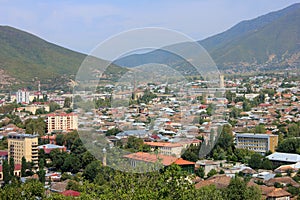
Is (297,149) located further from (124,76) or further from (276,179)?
(124,76)

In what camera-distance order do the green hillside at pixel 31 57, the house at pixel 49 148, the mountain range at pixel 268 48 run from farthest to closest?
the mountain range at pixel 268 48, the green hillside at pixel 31 57, the house at pixel 49 148

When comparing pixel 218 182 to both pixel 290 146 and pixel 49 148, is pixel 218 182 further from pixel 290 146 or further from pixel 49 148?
pixel 49 148

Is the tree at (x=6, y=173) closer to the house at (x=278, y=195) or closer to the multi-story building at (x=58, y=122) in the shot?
the house at (x=278, y=195)

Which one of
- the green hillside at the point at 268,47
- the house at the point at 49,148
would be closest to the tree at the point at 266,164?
the house at the point at 49,148

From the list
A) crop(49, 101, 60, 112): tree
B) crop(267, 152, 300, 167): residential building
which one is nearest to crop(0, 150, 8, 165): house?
crop(267, 152, 300, 167): residential building

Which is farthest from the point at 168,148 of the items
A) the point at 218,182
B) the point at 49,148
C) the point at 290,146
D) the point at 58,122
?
the point at 58,122

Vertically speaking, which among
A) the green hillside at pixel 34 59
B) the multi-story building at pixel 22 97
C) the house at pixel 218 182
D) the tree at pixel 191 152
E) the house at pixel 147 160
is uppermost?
the green hillside at pixel 34 59

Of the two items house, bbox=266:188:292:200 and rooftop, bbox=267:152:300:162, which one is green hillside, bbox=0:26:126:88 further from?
house, bbox=266:188:292:200
